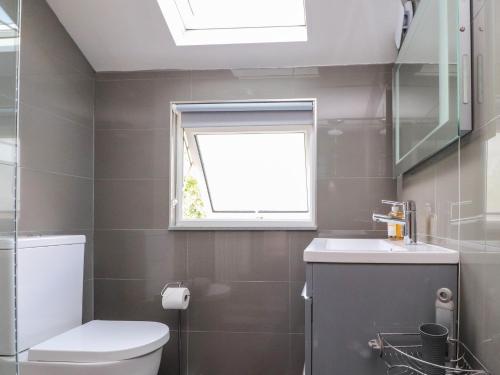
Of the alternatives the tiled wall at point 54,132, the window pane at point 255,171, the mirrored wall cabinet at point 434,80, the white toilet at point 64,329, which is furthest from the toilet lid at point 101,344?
the mirrored wall cabinet at point 434,80

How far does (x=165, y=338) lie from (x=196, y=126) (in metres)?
1.18

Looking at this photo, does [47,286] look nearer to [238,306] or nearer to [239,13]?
[238,306]

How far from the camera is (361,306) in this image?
139cm

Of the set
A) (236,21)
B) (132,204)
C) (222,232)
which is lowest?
(222,232)

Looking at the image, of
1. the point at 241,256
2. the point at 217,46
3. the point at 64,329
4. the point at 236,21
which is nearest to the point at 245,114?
the point at 217,46

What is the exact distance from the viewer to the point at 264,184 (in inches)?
114

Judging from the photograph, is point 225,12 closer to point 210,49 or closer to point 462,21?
point 210,49

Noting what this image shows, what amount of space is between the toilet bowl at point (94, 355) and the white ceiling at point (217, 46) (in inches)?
58.4

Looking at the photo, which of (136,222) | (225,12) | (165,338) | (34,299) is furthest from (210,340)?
(225,12)

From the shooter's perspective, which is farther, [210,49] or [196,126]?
A: [196,126]

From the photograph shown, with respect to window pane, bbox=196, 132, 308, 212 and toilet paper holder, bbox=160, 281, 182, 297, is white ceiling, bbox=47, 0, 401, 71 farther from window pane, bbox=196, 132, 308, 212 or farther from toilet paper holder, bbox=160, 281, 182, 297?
toilet paper holder, bbox=160, 281, 182, 297

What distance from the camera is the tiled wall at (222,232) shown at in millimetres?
2391

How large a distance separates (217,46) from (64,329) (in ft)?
5.36

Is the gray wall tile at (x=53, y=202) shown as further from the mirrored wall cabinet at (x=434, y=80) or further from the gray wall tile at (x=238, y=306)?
the mirrored wall cabinet at (x=434, y=80)
